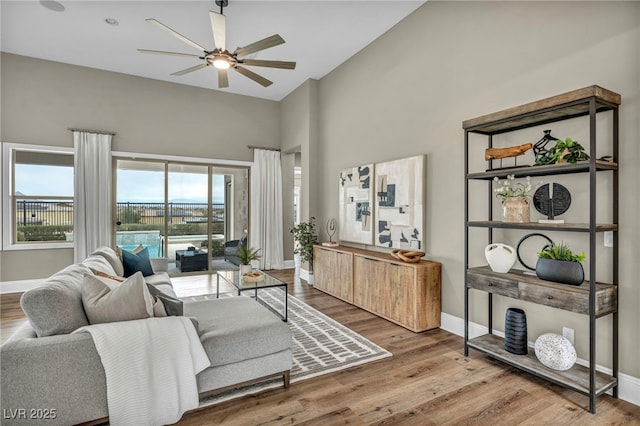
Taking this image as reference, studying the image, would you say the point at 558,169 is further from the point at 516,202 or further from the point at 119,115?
the point at 119,115

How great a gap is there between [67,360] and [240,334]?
931 millimetres

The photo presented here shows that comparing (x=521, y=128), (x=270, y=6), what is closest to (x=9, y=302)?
(x=270, y=6)

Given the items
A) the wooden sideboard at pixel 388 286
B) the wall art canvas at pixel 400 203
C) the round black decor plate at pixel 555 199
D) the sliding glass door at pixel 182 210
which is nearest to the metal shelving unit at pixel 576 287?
the round black decor plate at pixel 555 199

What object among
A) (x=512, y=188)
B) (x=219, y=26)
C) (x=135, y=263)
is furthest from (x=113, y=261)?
(x=512, y=188)

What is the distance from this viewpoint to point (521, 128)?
289 centimetres

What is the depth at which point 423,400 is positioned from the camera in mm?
2264

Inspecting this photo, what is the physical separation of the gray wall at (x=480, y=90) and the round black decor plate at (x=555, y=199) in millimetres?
55

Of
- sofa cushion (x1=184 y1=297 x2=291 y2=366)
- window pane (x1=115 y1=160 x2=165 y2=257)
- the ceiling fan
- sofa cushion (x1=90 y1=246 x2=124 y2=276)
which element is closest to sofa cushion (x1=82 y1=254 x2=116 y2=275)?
sofa cushion (x1=90 y1=246 x2=124 y2=276)

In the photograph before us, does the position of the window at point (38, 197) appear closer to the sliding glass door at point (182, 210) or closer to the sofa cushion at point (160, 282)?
the sliding glass door at point (182, 210)

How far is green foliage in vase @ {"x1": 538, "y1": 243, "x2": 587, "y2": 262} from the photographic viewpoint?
7.57 feet

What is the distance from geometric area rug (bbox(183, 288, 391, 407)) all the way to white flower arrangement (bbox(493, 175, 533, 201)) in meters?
1.73

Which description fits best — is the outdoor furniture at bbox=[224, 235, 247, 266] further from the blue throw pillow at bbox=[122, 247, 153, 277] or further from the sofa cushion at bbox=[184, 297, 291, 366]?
the sofa cushion at bbox=[184, 297, 291, 366]

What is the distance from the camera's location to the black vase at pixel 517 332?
2.66 metres

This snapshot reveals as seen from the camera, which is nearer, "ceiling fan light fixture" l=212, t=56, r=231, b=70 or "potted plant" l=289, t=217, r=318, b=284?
"ceiling fan light fixture" l=212, t=56, r=231, b=70
